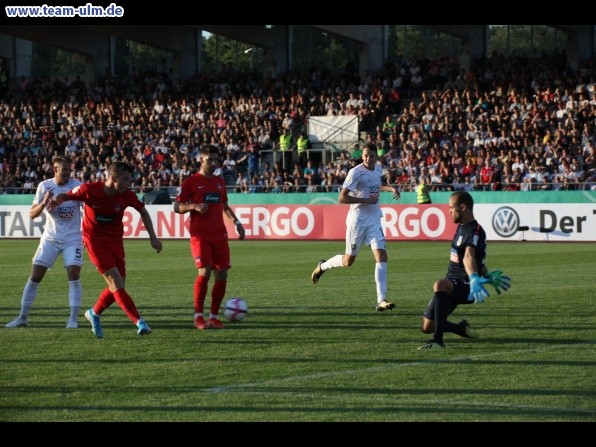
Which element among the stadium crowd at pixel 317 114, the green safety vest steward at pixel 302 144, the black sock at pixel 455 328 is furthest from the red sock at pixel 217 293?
the green safety vest steward at pixel 302 144

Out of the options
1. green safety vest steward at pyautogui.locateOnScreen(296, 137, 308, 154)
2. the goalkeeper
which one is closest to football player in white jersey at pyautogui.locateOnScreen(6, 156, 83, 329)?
the goalkeeper

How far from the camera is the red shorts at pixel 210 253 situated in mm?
13703

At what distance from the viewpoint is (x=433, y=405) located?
829cm

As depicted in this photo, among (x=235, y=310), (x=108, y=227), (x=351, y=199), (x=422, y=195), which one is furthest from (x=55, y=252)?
(x=422, y=195)

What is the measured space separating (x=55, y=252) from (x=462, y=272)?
550cm

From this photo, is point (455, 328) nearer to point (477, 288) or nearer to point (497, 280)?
point (497, 280)

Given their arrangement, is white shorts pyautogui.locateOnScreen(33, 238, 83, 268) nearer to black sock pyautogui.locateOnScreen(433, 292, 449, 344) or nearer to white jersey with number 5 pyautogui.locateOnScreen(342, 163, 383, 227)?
white jersey with number 5 pyautogui.locateOnScreen(342, 163, 383, 227)

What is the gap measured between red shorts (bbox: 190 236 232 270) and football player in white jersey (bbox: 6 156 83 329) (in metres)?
1.51

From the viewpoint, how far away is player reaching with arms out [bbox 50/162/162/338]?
1257 cm

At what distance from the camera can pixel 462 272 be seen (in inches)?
449
